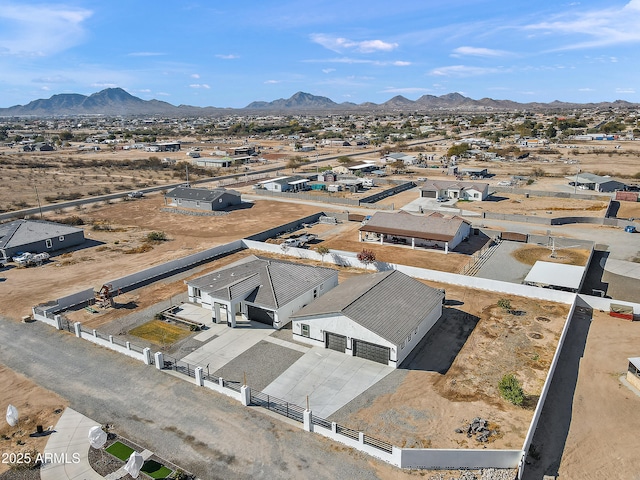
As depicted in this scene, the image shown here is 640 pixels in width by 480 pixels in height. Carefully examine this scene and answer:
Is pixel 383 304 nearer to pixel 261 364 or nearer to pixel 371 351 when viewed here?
pixel 371 351

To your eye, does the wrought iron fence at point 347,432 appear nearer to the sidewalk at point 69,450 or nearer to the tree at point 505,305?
the sidewalk at point 69,450

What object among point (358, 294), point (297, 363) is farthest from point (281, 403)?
point (358, 294)

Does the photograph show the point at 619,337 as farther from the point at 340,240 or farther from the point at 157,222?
the point at 157,222

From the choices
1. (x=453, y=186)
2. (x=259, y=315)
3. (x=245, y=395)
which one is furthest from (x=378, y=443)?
(x=453, y=186)

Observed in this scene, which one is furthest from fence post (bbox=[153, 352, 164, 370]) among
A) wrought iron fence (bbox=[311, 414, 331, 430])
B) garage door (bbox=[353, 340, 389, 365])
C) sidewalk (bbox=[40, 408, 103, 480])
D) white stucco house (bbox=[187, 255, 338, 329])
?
garage door (bbox=[353, 340, 389, 365])

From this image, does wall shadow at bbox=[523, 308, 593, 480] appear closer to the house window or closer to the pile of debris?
the pile of debris
